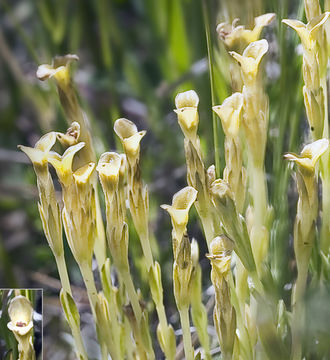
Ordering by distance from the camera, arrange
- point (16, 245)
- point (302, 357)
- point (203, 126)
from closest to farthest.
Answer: point (302, 357) < point (203, 126) < point (16, 245)

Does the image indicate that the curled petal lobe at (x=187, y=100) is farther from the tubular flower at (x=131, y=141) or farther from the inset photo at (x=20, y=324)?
the inset photo at (x=20, y=324)

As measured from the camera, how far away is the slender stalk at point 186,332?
0.39 metres

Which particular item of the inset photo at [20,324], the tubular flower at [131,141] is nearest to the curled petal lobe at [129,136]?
the tubular flower at [131,141]

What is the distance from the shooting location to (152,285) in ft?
1.29

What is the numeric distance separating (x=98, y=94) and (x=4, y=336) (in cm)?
41

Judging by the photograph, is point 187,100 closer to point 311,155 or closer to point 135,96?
point 311,155

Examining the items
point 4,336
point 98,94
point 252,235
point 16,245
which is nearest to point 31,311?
point 4,336

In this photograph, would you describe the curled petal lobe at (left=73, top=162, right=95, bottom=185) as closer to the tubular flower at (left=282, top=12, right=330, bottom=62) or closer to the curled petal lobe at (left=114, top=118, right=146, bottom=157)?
the curled petal lobe at (left=114, top=118, right=146, bottom=157)

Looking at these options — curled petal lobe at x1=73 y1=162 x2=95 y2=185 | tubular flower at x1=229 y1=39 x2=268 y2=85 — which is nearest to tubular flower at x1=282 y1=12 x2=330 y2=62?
tubular flower at x1=229 y1=39 x2=268 y2=85

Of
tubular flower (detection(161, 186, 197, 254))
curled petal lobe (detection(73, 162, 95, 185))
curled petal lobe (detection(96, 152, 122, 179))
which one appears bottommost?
tubular flower (detection(161, 186, 197, 254))

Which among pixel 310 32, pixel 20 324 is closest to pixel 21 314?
pixel 20 324

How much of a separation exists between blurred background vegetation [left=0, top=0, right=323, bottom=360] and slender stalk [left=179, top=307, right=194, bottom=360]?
0.19 ft

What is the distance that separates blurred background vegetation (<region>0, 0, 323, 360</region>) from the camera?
447 mm

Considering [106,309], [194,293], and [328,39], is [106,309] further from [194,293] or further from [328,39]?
[328,39]
